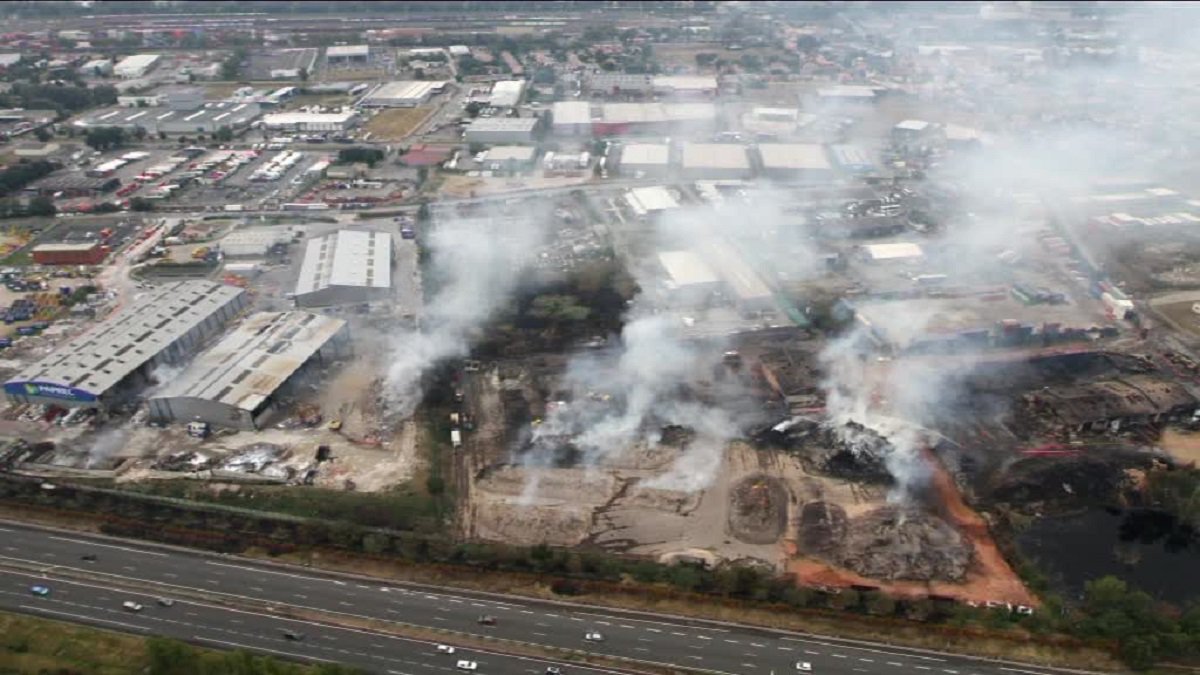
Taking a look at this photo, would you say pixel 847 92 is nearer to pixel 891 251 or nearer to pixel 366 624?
pixel 891 251

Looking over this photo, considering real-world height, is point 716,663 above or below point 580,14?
below

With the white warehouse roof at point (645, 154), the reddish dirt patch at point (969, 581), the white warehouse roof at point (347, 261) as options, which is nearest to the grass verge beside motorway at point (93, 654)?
the reddish dirt patch at point (969, 581)

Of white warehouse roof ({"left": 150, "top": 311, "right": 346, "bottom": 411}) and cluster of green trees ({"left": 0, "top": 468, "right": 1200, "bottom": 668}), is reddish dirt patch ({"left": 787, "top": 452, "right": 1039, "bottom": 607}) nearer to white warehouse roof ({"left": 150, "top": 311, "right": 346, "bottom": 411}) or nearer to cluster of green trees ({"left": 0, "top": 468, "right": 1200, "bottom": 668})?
cluster of green trees ({"left": 0, "top": 468, "right": 1200, "bottom": 668})

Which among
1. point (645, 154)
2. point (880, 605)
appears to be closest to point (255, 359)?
point (880, 605)

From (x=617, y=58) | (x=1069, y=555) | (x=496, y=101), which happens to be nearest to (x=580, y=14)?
(x=617, y=58)

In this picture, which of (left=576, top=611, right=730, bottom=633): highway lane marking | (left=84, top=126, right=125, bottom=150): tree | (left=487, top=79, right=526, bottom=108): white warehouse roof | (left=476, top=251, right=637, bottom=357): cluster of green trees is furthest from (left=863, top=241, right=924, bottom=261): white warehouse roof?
(left=84, top=126, right=125, bottom=150): tree

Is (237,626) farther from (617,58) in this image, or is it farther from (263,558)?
(617,58)

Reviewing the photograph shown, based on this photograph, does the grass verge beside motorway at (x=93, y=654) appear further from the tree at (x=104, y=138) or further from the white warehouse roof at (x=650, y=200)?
the tree at (x=104, y=138)
